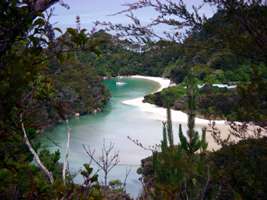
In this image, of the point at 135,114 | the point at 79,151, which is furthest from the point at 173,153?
the point at 135,114

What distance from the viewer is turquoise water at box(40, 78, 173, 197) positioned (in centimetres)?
1073

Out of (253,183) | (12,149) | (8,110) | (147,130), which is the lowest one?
(147,130)

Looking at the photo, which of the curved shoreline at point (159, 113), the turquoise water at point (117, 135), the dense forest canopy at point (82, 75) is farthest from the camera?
the curved shoreline at point (159, 113)

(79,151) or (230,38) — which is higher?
(230,38)

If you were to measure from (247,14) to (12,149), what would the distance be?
5.06 ft

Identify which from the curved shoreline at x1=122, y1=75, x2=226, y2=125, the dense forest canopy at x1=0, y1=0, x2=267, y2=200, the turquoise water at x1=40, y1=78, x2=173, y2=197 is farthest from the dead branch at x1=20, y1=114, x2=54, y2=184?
the curved shoreline at x1=122, y1=75, x2=226, y2=125

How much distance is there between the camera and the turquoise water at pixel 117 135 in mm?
10734

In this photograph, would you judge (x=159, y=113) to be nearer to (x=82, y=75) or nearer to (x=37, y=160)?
(x=82, y=75)

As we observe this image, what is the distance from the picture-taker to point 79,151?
12.2m

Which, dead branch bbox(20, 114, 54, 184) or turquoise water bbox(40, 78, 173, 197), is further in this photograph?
turquoise water bbox(40, 78, 173, 197)

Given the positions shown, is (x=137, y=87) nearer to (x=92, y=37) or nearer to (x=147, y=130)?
(x=147, y=130)

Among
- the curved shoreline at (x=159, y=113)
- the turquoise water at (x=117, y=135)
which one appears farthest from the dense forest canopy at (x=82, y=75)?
the curved shoreline at (x=159, y=113)

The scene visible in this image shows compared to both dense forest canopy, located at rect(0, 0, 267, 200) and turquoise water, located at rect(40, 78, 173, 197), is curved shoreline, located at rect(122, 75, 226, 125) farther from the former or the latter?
dense forest canopy, located at rect(0, 0, 267, 200)

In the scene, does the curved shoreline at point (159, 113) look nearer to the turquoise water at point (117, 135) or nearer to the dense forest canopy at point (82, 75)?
the turquoise water at point (117, 135)
